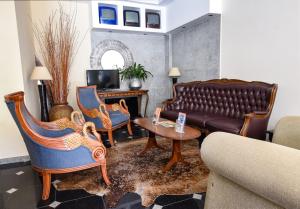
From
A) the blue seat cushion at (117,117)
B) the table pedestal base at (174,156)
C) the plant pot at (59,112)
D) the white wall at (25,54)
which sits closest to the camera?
the table pedestal base at (174,156)

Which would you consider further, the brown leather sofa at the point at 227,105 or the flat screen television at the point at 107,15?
the flat screen television at the point at 107,15

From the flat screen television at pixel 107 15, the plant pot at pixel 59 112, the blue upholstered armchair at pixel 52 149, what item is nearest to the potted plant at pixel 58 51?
the plant pot at pixel 59 112

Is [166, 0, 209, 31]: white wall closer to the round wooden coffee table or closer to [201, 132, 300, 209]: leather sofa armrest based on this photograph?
the round wooden coffee table

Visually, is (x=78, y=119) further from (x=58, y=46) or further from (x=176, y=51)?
(x=176, y=51)

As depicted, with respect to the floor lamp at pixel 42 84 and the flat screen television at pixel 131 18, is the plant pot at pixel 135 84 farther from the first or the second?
the floor lamp at pixel 42 84

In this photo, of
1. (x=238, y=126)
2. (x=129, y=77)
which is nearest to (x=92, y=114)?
(x=129, y=77)

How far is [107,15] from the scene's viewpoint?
4.47m

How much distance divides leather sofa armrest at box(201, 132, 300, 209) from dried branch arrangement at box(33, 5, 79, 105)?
143 inches

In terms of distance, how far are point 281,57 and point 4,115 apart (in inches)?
149

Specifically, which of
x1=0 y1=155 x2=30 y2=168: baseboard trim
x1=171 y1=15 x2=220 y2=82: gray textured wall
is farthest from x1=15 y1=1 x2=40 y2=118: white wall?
x1=171 y1=15 x2=220 y2=82: gray textured wall

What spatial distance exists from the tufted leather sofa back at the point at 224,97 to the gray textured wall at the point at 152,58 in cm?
149

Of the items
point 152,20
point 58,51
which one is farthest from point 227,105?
point 58,51

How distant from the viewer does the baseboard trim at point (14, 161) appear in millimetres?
2594

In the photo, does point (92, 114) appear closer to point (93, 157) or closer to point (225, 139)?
point (93, 157)
